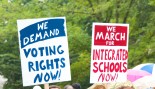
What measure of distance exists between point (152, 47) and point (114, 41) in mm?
5649

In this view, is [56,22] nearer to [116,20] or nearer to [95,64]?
[95,64]

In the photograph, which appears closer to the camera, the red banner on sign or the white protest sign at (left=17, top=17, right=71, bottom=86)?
the white protest sign at (left=17, top=17, right=71, bottom=86)

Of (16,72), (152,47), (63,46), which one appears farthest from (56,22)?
(16,72)

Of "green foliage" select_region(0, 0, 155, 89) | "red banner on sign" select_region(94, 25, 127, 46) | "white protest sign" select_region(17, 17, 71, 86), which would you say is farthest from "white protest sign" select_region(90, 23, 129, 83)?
"green foliage" select_region(0, 0, 155, 89)

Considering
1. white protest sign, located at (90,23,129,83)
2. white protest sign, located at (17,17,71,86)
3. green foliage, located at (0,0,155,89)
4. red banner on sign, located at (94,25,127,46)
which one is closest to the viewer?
white protest sign, located at (17,17,71,86)

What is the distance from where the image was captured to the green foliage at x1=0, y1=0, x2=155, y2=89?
1390cm

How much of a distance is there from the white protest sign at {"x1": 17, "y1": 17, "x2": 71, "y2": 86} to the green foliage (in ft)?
23.4

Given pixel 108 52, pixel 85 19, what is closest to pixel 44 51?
pixel 108 52

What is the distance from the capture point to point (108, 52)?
756cm

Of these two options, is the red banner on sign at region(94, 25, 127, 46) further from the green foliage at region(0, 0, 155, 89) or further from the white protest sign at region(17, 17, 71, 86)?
the green foliage at region(0, 0, 155, 89)

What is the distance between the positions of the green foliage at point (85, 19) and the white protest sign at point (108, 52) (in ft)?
18.6

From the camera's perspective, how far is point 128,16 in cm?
1461

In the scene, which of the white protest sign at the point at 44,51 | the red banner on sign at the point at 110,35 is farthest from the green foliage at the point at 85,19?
the white protest sign at the point at 44,51

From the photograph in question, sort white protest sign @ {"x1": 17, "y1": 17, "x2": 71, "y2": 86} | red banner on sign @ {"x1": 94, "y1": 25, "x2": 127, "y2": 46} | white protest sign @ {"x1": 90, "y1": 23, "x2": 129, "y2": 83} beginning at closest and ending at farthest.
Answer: white protest sign @ {"x1": 17, "y1": 17, "x2": 71, "y2": 86}
white protest sign @ {"x1": 90, "y1": 23, "x2": 129, "y2": 83}
red banner on sign @ {"x1": 94, "y1": 25, "x2": 127, "y2": 46}
